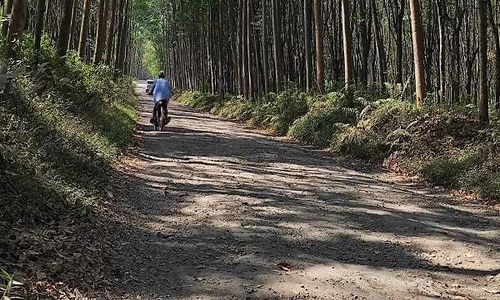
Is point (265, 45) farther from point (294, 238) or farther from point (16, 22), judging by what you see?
point (294, 238)

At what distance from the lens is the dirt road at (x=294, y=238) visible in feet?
16.6

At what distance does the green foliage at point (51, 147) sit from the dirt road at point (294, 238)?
69 cm

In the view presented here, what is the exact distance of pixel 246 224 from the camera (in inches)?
273

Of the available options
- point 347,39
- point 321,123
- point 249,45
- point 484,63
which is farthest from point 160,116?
point 249,45

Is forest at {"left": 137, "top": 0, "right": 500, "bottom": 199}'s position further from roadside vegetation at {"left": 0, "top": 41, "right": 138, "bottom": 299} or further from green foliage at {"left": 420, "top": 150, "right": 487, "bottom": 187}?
roadside vegetation at {"left": 0, "top": 41, "right": 138, "bottom": 299}

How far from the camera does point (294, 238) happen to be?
6.44 meters

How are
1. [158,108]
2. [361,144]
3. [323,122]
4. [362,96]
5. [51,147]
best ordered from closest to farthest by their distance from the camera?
[51,147] < [361,144] < [323,122] < [362,96] < [158,108]

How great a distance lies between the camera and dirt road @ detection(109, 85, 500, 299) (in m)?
5.05

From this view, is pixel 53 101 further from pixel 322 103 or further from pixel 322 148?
pixel 322 103

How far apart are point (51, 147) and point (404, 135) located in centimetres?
768

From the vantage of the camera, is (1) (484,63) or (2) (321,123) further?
(2) (321,123)

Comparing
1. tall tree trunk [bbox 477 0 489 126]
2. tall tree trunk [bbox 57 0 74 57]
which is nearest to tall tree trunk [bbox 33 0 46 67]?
tall tree trunk [bbox 57 0 74 57]

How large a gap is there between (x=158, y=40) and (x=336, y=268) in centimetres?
7188

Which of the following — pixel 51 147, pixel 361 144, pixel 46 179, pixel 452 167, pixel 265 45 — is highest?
pixel 265 45
